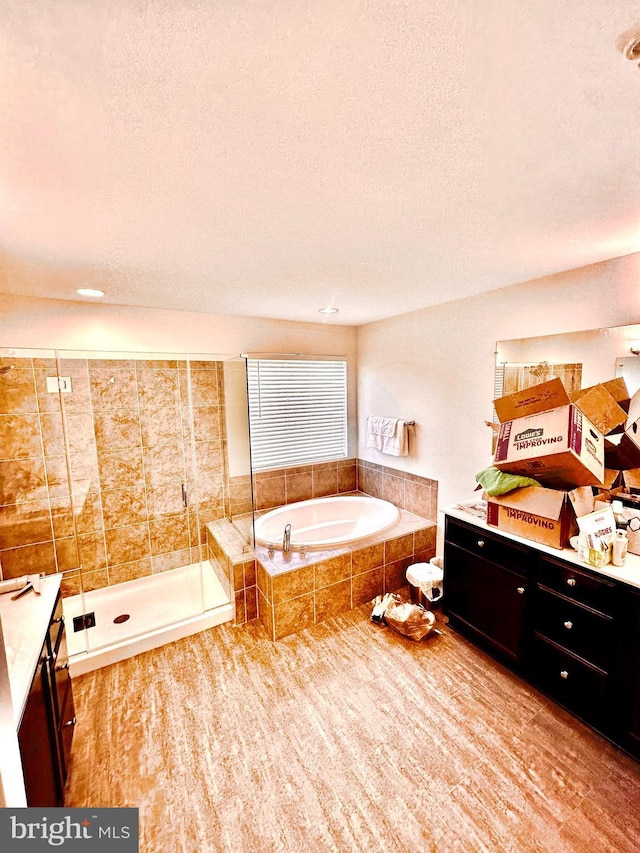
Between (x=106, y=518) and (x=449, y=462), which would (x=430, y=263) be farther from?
(x=106, y=518)

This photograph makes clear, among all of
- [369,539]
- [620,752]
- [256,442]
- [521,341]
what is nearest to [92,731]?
[369,539]

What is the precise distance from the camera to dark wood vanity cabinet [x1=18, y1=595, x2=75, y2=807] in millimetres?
1114

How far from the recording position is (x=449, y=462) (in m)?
3.03

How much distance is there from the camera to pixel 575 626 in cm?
180

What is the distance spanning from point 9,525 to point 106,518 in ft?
2.04

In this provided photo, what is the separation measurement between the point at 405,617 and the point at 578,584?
1153 mm

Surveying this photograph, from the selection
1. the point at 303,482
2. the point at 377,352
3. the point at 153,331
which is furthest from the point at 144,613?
the point at 377,352

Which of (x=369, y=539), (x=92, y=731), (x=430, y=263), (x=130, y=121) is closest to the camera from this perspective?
(x=130, y=121)

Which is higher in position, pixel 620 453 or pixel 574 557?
pixel 620 453

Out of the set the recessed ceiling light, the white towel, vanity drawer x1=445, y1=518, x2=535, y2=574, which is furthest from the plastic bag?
the recessed ceiling light

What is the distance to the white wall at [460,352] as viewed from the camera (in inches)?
81.9

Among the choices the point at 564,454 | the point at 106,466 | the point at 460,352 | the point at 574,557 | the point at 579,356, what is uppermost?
the point at 460,352

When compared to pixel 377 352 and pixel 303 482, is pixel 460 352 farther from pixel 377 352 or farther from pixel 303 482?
pixel 303 482

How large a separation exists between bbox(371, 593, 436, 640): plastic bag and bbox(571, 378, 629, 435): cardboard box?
1674 mm
